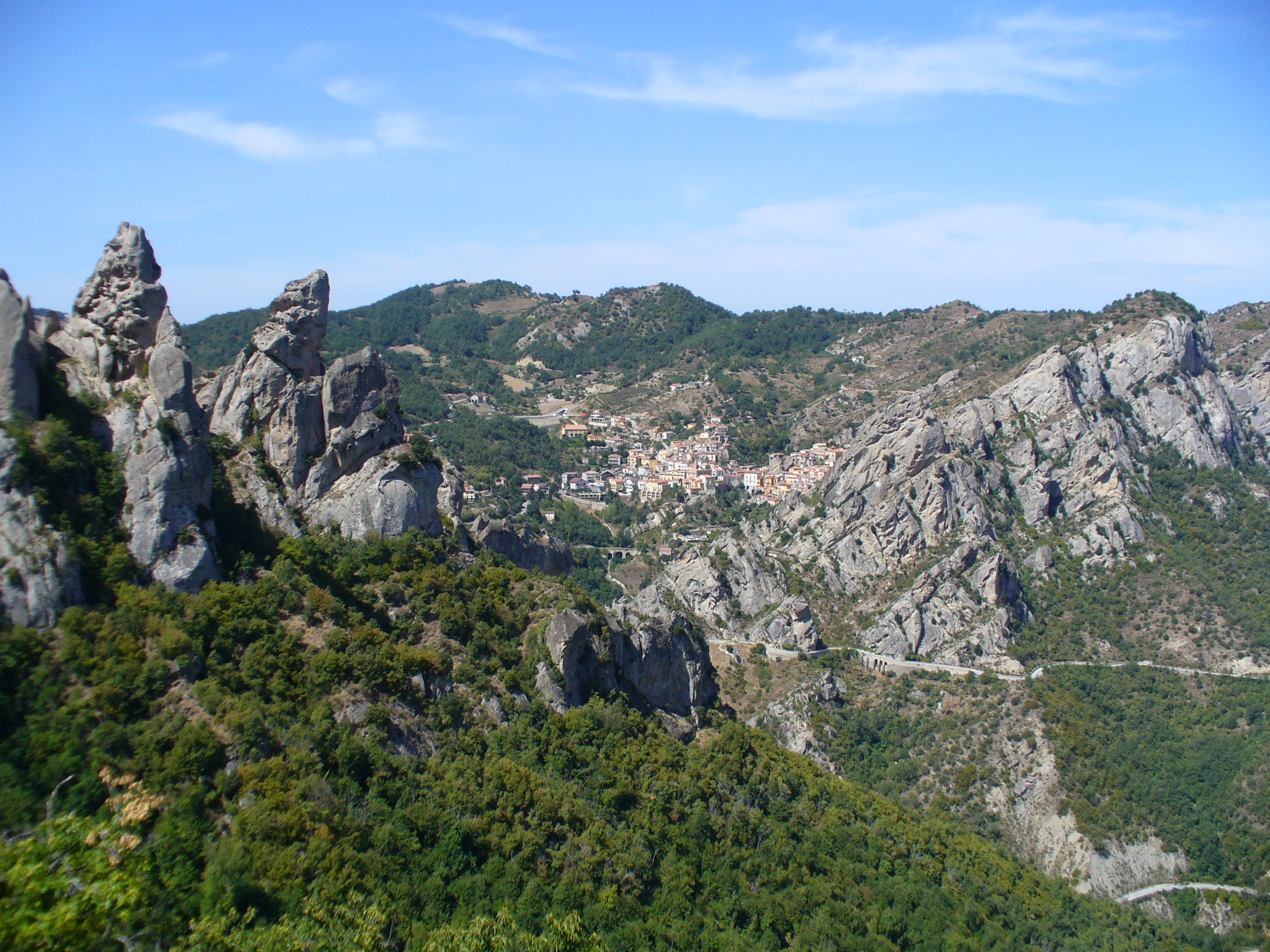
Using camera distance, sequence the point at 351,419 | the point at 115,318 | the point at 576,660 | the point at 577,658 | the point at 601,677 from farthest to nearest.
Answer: the point at 601,677
the point at 351,419
the point at 577,658
the point at 576,660
the point at 115,318

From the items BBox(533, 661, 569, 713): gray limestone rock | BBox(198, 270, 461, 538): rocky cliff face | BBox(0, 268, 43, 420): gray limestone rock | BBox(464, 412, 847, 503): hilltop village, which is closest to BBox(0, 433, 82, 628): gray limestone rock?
BBox(0, 268, 43, 420): gray limestone rock

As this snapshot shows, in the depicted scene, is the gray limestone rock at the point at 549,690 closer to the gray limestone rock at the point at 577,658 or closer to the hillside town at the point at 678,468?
the gray limestone rock at the point at 577,658

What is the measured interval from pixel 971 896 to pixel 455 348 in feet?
467

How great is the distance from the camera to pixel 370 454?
123 ft

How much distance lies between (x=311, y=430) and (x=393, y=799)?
599 inches

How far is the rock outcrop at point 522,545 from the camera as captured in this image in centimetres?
4450

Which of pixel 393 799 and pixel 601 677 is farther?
pixel 601 677

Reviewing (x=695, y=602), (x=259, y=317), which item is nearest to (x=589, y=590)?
(x=695, y=602)

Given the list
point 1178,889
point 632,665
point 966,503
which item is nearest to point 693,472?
point 966,503

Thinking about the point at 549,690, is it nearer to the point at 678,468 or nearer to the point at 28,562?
the point at 28,562

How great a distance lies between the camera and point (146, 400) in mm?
30312

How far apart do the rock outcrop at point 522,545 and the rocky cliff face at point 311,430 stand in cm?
626

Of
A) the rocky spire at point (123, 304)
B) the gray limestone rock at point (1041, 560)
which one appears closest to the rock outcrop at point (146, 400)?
the rocky spire at point (123, 304)

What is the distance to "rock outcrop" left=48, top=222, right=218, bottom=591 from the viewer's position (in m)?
28.7
